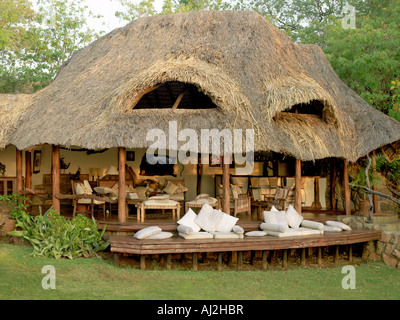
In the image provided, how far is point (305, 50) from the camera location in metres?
12.0

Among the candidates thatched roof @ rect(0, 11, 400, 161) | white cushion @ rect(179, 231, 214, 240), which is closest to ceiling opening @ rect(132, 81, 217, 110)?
thatched roof @ rect(0, 11, 400, 161)

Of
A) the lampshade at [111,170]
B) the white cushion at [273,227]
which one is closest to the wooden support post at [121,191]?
the white cushion at [273,227]

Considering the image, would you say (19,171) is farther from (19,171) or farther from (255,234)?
(255,234)

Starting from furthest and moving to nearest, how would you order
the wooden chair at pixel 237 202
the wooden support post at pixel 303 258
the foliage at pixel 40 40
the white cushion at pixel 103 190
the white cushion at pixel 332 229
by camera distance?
1. the foliage at pixel 40 40
2. the white cushion at pixel 103 190
3. the wooden chair at pixel 237 202
4. the white cushion at pixel 332 229
5. the wooden support post at pixel 303 258

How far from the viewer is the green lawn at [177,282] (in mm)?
5910

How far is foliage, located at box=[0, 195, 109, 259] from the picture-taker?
7.97 m

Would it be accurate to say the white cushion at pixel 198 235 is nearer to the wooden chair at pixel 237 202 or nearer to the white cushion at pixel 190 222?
the white cushion at pixel 190 222

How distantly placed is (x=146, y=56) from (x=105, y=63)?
47.9 inches

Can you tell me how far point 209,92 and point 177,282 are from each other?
3.91 m

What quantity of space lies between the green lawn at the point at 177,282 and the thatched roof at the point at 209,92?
2411 millimetres

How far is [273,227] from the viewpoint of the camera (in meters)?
8.06

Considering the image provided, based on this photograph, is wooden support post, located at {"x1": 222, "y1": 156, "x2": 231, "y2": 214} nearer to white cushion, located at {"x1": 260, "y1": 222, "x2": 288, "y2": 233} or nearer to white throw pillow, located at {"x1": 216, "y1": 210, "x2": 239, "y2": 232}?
white throw pillow, located at {"x1": 216, "y1": 210, "x2": 239, "y2": 232}
